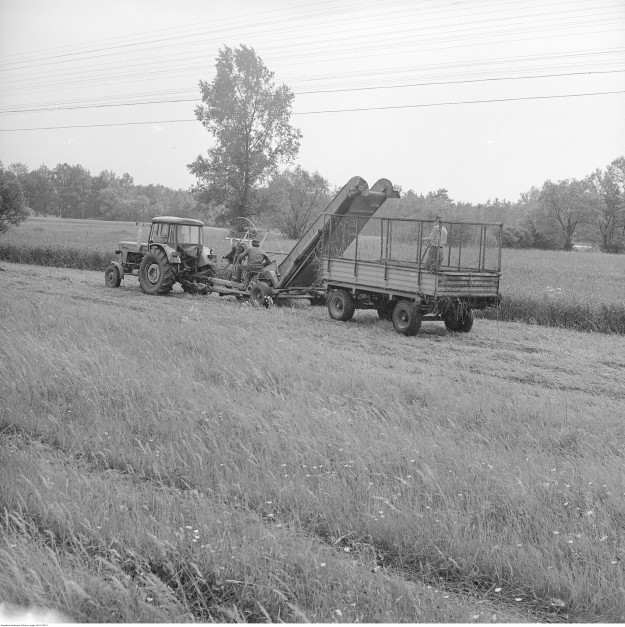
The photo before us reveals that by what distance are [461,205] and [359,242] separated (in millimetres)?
7983

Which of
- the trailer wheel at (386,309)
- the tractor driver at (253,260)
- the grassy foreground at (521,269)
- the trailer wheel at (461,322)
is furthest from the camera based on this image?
the tractor driver at (253,260)

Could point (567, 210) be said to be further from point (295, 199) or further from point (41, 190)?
point (41, 190)

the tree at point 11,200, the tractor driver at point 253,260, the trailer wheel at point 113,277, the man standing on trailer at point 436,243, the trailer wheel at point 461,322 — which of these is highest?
the tree at point 11,200

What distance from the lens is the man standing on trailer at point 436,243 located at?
12555 mm

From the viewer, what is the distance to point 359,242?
1466cm

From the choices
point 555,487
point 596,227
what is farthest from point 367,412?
point 596,227

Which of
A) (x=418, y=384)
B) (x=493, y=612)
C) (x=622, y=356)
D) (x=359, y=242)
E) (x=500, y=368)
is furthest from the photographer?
(x=359, y=242)

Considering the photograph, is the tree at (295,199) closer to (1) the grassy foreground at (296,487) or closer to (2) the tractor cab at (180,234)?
(2) the tractor cab at (180,234)

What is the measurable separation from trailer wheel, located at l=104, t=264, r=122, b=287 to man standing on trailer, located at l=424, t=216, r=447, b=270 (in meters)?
8.69

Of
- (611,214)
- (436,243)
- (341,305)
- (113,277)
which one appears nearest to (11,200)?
(113,277)

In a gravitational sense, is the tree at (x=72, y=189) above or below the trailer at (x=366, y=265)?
above

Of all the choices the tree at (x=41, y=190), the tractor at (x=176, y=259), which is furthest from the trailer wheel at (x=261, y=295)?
the tree at (x=41, y=190)

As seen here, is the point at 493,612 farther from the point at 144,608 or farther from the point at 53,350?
the point at 53,350

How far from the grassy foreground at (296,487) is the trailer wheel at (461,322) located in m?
3.63
